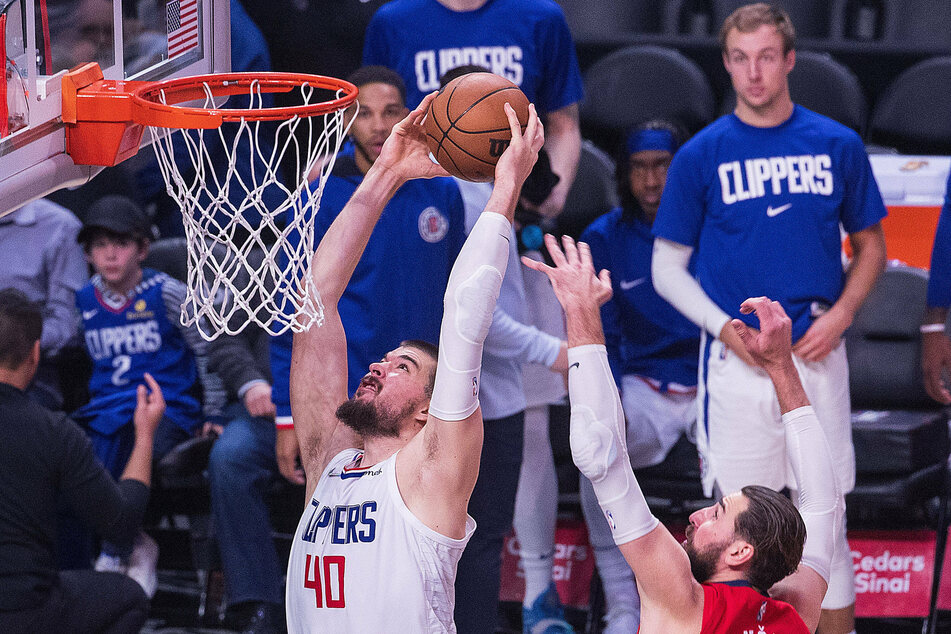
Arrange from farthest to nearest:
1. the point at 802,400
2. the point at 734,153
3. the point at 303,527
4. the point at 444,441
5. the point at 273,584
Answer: the point at 273,584, the point at 734,153, the point at 802,400, the point at 303,527, the point at 444,441

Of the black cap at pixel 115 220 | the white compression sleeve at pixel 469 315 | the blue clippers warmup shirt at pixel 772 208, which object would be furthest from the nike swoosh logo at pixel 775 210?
the black cap at pixel 115 220

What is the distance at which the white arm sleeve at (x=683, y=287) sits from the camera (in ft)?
14.1

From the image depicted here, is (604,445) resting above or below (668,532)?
above

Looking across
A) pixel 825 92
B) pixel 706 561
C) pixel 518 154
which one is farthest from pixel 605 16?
pixel 706 561

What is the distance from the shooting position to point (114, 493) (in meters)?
4.48

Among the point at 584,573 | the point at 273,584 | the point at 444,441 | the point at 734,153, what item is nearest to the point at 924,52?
the point at 734,153

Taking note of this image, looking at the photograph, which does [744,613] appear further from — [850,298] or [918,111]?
[918,111]

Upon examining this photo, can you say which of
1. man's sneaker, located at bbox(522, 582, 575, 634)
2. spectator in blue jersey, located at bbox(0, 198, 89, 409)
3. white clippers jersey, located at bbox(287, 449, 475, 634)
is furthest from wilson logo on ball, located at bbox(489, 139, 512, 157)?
spectator in blue jersey, located at bbox(0, 198, 89, 409)

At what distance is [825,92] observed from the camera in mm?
6629

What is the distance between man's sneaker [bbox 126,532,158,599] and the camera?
5.08 metres

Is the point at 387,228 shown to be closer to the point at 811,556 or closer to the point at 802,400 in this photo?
the point at 802,400

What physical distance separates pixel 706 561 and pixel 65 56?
7.21ft

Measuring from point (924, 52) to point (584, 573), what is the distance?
421 centimetres

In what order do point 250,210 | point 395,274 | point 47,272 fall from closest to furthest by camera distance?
point 395,274 < point 47,272 < point 250,210
